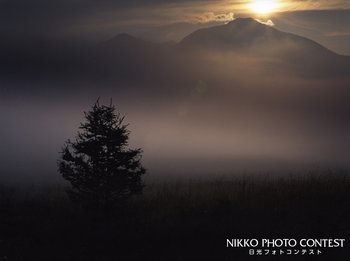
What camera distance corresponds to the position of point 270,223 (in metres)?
12.5

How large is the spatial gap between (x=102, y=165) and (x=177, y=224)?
269 cm

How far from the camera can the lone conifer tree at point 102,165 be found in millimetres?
13758

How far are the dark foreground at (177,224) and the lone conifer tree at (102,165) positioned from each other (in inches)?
19.2

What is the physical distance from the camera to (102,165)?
45.3 feet

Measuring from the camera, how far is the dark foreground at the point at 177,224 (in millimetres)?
11277

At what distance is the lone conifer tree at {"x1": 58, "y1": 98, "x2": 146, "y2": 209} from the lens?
13.8m

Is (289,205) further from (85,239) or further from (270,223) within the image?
(85,239)

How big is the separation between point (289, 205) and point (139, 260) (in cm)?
463

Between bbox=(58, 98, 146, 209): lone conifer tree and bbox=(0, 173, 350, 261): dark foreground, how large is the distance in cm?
49

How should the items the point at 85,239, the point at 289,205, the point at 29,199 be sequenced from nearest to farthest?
the point at 85,239 → the point at 289,205 → the point at 29,199

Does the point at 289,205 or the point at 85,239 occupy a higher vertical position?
the point at 289,205

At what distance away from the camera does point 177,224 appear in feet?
41.1

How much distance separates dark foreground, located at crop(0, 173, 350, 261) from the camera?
11.3m

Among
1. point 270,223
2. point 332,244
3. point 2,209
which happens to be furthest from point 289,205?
point 2,209
